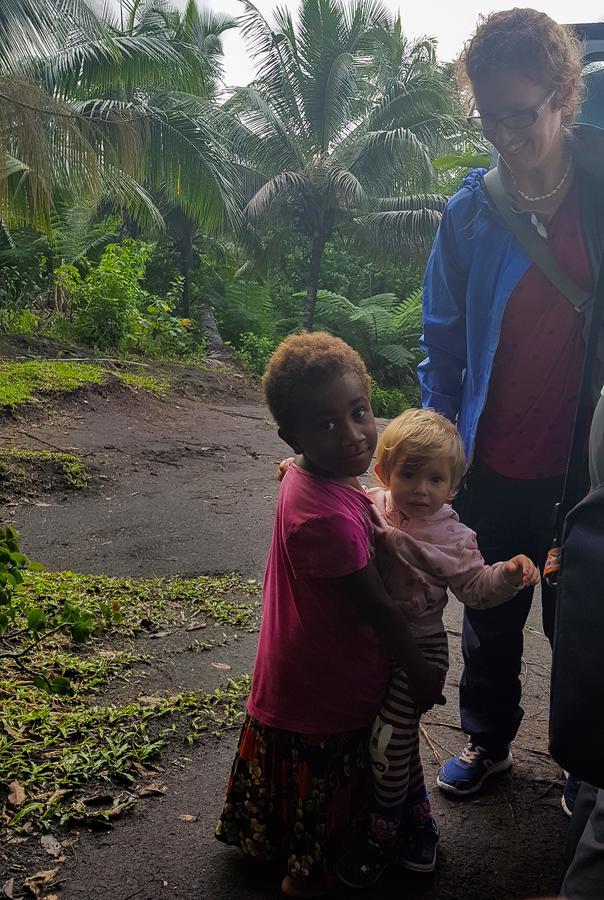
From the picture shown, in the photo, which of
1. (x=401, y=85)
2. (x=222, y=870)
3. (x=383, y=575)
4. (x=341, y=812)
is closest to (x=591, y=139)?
(x=383, y=575)

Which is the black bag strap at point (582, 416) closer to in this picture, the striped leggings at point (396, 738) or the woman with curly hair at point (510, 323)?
the woman with curly hair at point (510, 323)

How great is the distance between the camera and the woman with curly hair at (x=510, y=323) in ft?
6.42

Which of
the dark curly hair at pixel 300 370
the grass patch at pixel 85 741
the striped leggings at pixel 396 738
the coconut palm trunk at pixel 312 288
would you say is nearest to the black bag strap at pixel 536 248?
the dark curly hair at pixel 300 370

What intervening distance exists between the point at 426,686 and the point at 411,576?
248mm

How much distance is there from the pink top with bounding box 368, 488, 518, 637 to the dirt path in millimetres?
699

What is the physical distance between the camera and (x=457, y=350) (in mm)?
2324

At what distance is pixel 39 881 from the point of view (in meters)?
1.93

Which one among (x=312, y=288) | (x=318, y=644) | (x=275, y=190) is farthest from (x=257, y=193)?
(x=318, y=644)

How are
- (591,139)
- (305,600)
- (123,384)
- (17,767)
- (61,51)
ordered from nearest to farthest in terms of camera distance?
1. (305,600)
2. (591,139)
3. (17,767)
4. (123,384)
5. (61,51)

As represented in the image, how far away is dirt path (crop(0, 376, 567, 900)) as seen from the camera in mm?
1989

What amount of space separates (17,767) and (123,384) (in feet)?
24.2

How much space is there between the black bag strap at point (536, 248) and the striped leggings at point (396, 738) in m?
0.92

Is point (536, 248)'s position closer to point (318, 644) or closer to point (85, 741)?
point (318, 644)

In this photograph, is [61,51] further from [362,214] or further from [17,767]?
[17,767]
